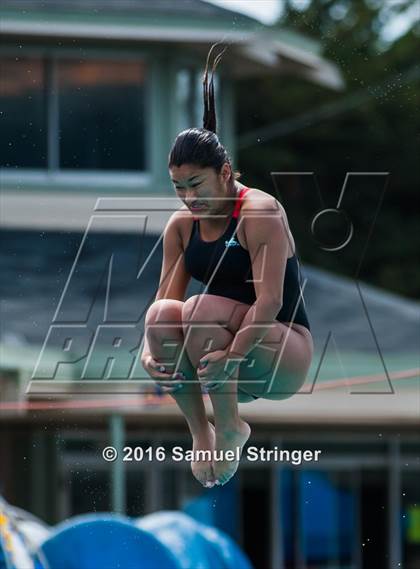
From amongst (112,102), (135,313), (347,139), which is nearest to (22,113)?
(135,313)

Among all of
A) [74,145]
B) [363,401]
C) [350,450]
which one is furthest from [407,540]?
[74,145]

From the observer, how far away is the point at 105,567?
9531 millimetres

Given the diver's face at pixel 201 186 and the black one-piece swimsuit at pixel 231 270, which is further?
the black one-piece swimsuit at pixel 231 270

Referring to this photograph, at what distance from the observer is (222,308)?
24.3ft

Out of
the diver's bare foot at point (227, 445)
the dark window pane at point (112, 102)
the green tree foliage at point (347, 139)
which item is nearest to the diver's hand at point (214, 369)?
the diver's bare foot at point (227, 445)

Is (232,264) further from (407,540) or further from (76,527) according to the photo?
(407,540)

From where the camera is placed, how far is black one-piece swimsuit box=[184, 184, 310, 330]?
24.1 ft

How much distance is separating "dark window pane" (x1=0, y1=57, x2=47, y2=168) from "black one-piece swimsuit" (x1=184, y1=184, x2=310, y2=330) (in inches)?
87.7

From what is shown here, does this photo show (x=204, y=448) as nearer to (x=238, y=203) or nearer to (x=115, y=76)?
(x=238, y=203)

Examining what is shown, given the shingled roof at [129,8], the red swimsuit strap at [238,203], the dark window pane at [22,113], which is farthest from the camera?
the shingled roof at [129,8]

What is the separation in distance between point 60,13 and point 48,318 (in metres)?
3.72

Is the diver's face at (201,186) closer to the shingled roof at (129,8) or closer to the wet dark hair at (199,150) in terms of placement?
the wet dark hair at (199,150)

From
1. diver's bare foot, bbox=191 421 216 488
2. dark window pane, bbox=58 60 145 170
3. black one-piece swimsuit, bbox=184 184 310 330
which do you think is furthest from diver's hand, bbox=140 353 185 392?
dark window pane, bbox=58 60 145 170

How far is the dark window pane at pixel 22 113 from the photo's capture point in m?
9.79
